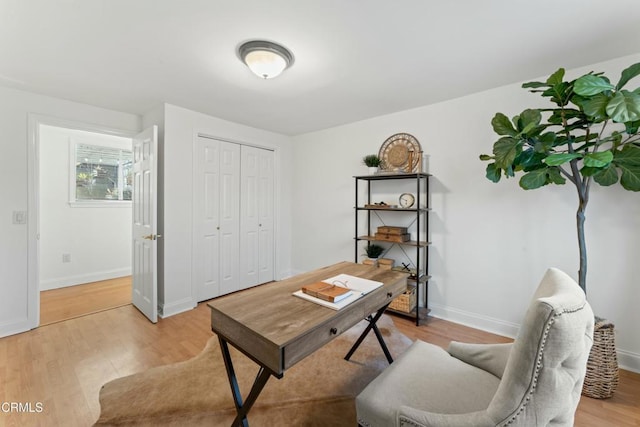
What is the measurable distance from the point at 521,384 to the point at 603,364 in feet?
5.45

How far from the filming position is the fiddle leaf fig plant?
1.53 meters

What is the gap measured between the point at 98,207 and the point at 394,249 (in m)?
4.55

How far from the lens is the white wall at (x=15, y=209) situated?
252cm

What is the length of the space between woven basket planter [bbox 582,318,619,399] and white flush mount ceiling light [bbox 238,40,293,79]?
280 centimetres

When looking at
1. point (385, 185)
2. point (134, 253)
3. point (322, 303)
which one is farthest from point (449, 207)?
point (134, 253)

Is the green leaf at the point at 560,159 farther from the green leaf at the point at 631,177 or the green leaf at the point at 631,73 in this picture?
the green leaf at the point at 631,73

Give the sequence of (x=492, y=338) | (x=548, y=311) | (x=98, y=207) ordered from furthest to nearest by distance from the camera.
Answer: (x=98, y=207), (x=492, y=338), (x=548, y=311)

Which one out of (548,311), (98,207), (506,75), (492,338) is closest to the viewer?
(548,311)

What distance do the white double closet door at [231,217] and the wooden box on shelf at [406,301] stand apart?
6.95ft

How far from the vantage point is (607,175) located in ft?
5.65

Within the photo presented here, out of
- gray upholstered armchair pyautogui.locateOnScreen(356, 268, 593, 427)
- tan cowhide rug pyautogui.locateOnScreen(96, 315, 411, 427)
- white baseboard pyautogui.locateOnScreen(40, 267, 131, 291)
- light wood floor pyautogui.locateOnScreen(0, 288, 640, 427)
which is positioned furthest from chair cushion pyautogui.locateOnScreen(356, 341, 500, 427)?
white baseboard pyautogui.locateOnScreen(40, 267, 131, 291)

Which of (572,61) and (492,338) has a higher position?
(572,61)

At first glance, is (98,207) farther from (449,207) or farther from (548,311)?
(548,311)

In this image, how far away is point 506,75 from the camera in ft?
7.52
